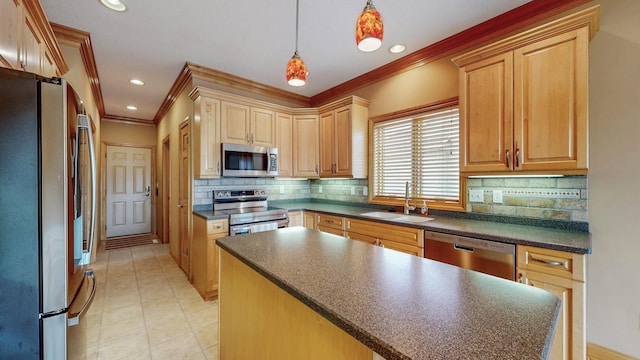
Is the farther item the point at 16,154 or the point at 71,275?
the point at 71,275

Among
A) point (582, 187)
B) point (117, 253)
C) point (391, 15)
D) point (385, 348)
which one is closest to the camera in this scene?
point (385, 348)

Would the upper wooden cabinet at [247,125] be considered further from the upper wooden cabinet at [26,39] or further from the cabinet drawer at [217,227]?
the upper wooden cabinet at [26,39]

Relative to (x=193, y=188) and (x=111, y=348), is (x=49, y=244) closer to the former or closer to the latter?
(x=111, y=348)

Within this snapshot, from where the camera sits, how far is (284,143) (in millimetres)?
3881

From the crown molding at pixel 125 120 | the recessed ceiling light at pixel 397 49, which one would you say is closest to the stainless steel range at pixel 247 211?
the recessed ceiling light at pixel 397 49

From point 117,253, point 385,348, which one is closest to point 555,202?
point 385,348

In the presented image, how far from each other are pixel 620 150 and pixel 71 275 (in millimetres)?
3323

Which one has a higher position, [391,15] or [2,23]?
[391,15]

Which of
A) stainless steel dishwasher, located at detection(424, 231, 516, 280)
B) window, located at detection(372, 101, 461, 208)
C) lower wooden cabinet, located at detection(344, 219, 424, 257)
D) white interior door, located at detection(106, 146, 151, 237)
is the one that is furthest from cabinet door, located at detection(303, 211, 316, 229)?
white interior door, located at detection(106, 146, 151, 237)

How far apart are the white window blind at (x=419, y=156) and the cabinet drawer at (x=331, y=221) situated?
28.2 inches

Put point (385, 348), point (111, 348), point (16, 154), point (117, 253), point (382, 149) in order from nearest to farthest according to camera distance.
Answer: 1. point (385, 348)
2. point (16, 154)
3. point (111, 348)
4. point (382, 149)
5. point (117, 253)

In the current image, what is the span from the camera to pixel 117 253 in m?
4.60

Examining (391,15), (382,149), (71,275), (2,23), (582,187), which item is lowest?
(71,275)

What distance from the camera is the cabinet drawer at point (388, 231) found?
231cm
